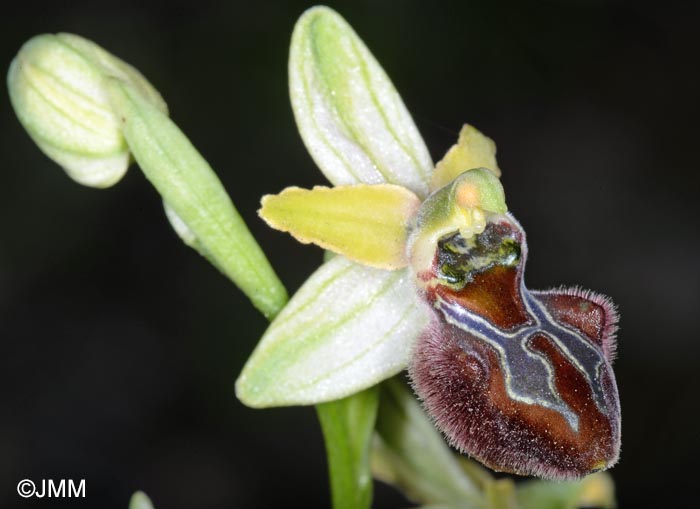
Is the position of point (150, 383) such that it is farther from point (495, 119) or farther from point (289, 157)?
point (495, 119)

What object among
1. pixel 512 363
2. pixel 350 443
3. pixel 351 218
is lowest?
pixel 350 443

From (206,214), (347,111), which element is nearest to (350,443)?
(206,214)

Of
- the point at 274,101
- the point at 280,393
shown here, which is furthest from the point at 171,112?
the point at 280,393

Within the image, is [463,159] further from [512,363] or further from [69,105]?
[69,105]

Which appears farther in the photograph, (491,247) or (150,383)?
(150,383)

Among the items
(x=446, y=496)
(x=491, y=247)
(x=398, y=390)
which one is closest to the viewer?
(x=491, y=247)
